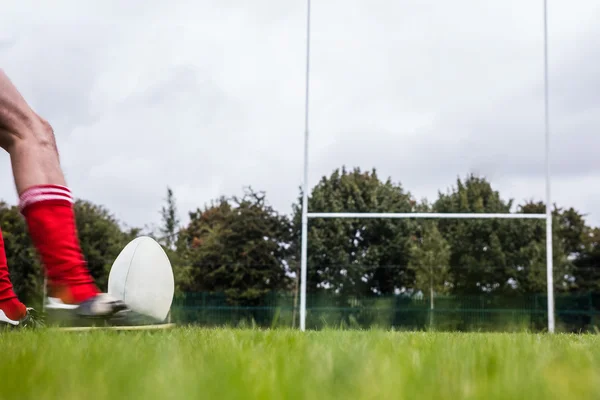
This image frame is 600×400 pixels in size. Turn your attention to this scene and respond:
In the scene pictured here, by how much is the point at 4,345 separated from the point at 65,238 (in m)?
0.29

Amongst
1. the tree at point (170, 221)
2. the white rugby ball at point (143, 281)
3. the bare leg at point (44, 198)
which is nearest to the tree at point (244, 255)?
the tree at point (170, 221)

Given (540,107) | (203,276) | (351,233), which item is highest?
(540,107)

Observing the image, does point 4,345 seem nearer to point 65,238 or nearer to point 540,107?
point 65,238

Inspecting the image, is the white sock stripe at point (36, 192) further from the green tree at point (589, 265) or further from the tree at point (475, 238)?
the green tree at point (589, 265)

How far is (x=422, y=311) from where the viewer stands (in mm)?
11266

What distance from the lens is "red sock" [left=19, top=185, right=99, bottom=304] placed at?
61.5 inches

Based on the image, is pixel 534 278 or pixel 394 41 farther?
pixel 534 278

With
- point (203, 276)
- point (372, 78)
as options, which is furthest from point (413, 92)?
point (203, 276)

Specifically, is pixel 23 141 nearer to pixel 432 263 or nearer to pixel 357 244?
pixel 432 263

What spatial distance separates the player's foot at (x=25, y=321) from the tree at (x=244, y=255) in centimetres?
1216

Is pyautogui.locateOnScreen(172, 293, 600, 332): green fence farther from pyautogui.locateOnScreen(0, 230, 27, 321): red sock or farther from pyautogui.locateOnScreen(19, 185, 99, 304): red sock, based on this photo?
pyautogui.locateOnScreen(19, 185, 99, 304): red sock

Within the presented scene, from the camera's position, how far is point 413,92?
10156mm

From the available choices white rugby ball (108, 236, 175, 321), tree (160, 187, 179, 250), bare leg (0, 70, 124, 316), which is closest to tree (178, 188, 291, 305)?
tree (160, 187, 179, 250)

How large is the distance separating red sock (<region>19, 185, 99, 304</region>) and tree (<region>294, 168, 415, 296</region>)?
11.9 meters
